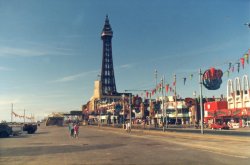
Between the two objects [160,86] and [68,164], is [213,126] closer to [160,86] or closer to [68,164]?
[160,86]

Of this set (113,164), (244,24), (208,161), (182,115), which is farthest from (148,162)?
(182,115)

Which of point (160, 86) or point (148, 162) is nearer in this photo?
point (148, 162)

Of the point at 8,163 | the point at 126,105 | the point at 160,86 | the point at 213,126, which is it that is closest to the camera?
the point at 8,163

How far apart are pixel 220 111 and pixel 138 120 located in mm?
70523

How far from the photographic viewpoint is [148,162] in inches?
679

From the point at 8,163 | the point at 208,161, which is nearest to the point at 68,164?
the point at 8,163

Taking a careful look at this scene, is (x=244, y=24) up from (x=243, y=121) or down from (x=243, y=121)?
up

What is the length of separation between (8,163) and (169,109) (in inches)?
4939

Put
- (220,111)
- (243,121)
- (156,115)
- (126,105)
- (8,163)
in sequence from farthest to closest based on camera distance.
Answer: (126,105), (156,115), (220,111), (243,121), (8,163)

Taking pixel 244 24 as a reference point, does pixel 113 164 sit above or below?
below

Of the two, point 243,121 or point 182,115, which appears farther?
point 182,115

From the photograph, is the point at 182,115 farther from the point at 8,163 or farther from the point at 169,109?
the point at 8,163

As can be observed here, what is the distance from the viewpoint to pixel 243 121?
82.9m

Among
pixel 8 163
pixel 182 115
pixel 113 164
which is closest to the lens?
pixel 113 164
